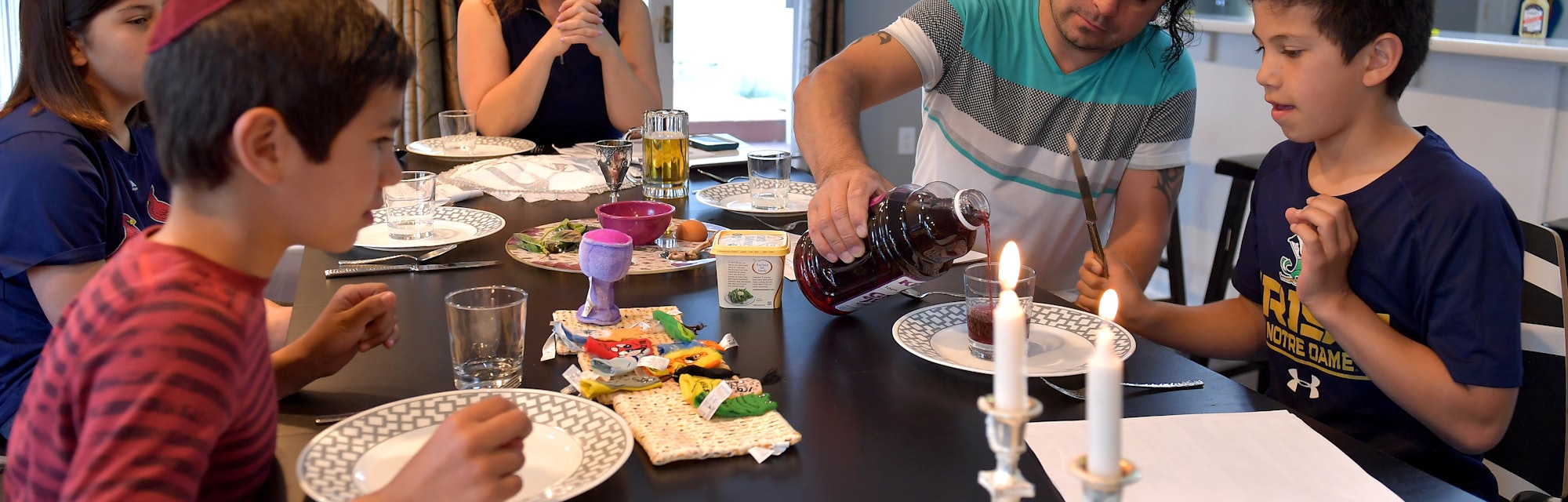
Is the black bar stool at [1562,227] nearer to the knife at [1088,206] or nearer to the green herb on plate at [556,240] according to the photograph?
the knife at [1088,206]

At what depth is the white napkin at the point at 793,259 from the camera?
1.57 metres

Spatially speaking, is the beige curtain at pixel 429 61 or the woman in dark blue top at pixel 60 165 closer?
the woman in dark blue top at pixel 60 165

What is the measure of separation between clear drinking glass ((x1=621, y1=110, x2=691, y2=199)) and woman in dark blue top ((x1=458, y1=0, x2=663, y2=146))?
74 centimetres

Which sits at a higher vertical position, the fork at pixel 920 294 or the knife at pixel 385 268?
the knife at pixel 385 268

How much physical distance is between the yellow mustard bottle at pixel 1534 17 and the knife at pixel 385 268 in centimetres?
286

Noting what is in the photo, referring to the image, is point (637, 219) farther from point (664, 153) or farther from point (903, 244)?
point (903, 244)

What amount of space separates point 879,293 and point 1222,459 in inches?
17.7

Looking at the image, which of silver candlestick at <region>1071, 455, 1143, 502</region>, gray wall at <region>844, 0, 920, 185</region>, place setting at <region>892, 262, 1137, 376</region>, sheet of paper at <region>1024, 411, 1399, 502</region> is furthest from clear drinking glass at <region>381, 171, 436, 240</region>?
gray wall at <region>844, 0, 920, 185</region>

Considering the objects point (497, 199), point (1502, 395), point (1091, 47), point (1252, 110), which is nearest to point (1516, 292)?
point (1502, 395)

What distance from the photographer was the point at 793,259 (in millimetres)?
1560

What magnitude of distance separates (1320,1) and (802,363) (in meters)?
0.80

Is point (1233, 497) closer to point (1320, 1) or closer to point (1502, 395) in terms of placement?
point (1502, 395)

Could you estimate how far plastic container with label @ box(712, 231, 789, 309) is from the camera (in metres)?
1.37

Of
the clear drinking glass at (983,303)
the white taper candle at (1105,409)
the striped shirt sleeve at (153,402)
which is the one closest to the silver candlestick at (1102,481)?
the white taper candle at (1105,409)
